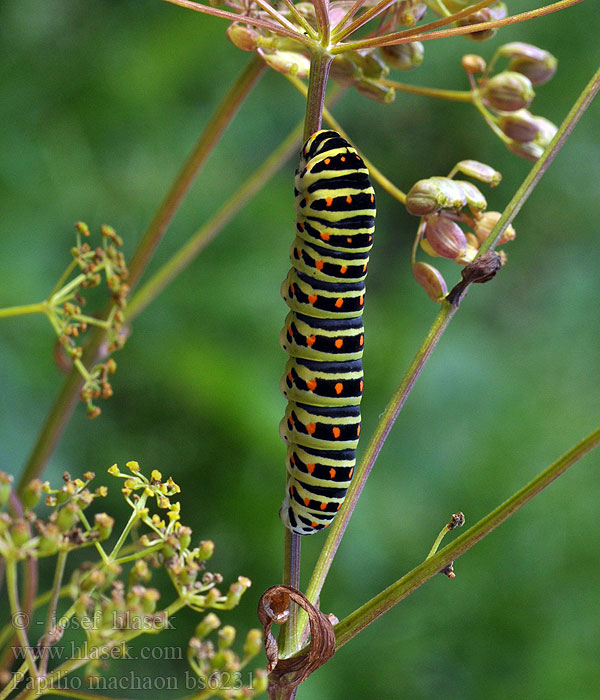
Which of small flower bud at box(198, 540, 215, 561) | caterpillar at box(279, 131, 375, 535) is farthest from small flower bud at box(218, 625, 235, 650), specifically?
caterpillar at box(279, 131, 375, 535)

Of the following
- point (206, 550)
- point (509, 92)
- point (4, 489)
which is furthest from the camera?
point (509, 92)

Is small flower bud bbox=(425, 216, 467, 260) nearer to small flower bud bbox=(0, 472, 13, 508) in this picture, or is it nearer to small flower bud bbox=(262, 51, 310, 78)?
small flower bud bbox=(262, 51, 310, 78)

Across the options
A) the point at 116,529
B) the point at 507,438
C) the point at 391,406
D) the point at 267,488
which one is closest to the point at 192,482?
the point at 267,488

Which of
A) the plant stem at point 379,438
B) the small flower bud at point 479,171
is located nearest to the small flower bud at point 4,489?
the plant stem at point 379,438

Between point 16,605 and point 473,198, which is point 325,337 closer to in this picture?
point 473,198

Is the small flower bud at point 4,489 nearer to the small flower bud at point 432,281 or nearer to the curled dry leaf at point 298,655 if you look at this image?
the curled dry leaf at point 298,655

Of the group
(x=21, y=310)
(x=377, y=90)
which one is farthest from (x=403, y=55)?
(x=21, y=310)

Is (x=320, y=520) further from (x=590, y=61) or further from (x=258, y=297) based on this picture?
(x=590, y=61)
